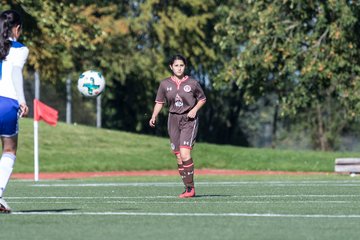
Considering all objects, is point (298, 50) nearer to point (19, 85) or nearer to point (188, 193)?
point (188, 193)

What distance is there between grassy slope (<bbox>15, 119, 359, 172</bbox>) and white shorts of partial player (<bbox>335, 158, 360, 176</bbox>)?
7321mm

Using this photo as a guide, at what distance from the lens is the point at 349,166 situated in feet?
104

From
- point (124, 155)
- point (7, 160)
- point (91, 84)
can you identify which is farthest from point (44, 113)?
point (7, 160)

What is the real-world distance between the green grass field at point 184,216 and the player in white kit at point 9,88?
1.97 ft

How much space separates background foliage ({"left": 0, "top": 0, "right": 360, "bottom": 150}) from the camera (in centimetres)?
3659

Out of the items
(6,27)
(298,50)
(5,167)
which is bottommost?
(5,167)

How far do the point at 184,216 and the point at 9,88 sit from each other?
7.18ft

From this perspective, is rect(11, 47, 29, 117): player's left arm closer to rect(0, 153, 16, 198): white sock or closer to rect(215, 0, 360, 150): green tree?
rect(0, 153, 16, 198): white sock

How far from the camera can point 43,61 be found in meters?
40.3

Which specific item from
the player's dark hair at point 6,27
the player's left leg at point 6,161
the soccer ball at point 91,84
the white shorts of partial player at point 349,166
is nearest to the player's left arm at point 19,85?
the player's dark hair at point 6,27

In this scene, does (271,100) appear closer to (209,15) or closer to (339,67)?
(209,15)

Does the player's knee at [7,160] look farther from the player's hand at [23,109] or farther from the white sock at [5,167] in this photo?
the player's hand at [23,109]

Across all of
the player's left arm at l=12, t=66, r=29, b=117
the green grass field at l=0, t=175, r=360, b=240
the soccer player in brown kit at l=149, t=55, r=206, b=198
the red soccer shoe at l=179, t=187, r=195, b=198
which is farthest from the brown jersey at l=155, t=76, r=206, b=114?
the player's left arm at l=12, t=66, r=29, b=117

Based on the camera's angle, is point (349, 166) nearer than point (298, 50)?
Yes
